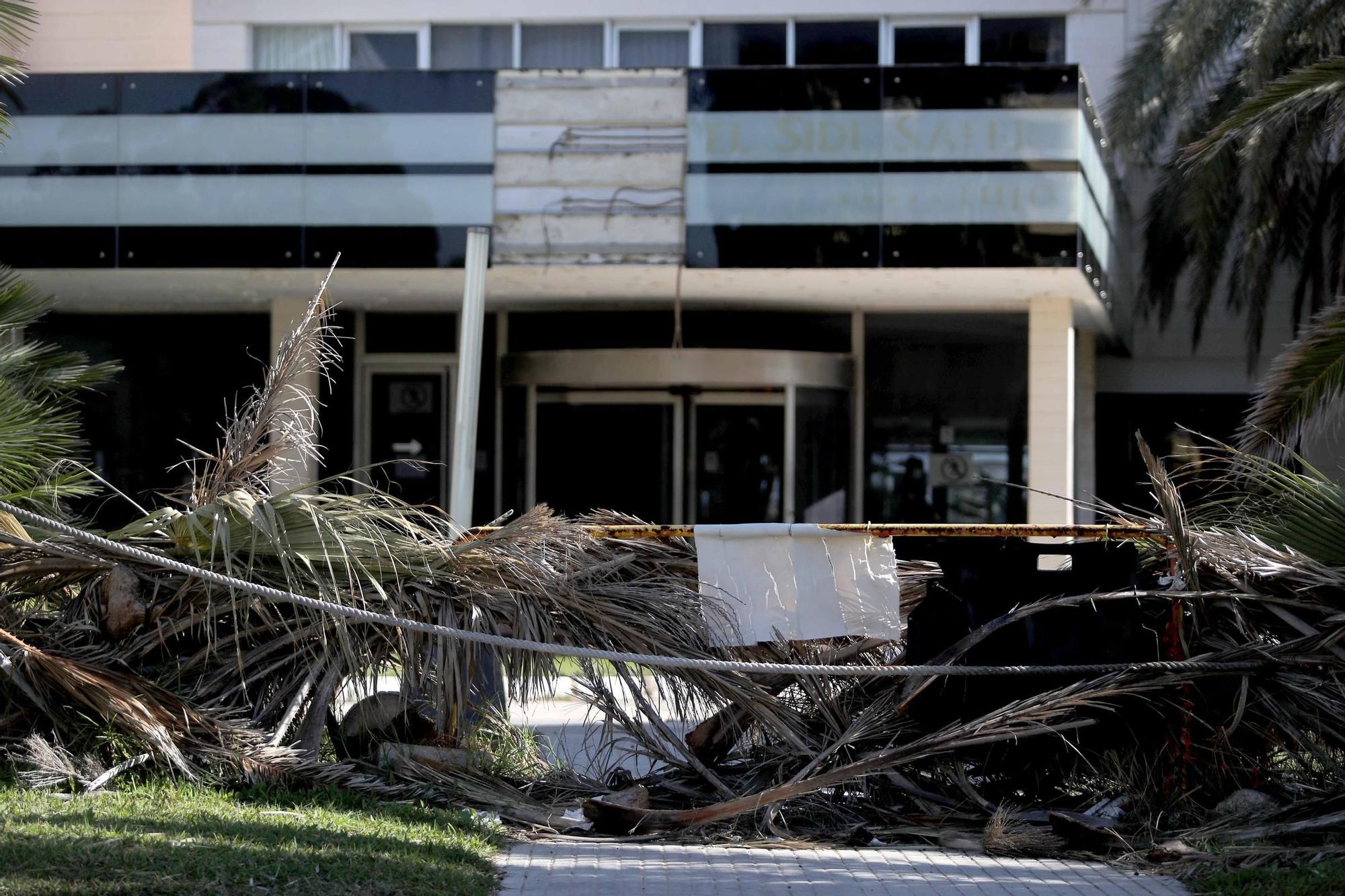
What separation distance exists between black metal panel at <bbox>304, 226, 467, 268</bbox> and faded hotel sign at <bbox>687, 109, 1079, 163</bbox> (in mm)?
2576

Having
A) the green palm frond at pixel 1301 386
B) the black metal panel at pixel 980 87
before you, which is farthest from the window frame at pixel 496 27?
the green palm frond at pixel 1301 386

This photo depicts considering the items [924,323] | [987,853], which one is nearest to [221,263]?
[924,323]

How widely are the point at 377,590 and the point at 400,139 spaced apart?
9.17 metres

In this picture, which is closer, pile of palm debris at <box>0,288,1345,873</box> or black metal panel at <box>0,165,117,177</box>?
pile of palm debris at <box>0,288,1345,873</box>

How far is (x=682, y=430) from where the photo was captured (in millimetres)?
16406

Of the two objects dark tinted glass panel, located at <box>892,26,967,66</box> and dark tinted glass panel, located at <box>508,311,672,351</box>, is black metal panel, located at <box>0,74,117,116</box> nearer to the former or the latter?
dark tinted glass panel, located at <box>508,311,672,351</box>

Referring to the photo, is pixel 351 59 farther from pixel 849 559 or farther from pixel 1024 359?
pixel 849 559

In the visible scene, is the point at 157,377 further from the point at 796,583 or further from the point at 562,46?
the point at 796,583

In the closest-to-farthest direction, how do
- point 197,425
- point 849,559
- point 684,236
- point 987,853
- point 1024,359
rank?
point 987,853
point 849,559
point 684,236
point 1024,359
point 197,425

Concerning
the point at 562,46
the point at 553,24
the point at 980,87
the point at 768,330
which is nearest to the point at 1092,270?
the point at 980,87

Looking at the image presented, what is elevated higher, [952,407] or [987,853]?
[952,407]

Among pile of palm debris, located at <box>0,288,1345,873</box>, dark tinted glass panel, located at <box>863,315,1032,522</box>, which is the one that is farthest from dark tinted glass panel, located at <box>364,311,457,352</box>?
pile of palm debris, located at <box>0,288,1345,873</box>

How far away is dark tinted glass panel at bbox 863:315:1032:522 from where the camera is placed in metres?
16.6

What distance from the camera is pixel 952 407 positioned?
16906mm
